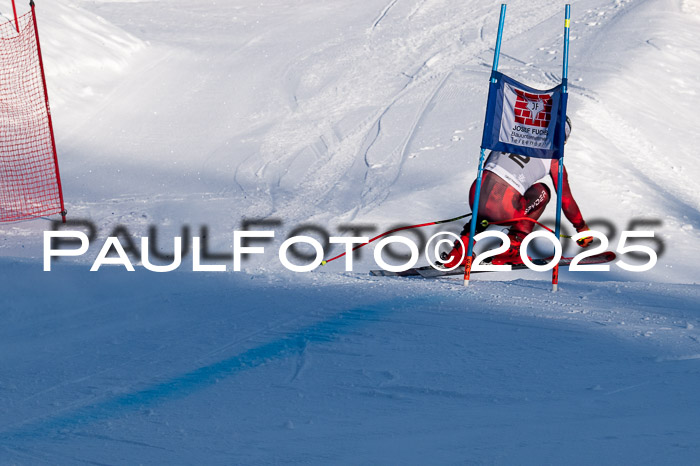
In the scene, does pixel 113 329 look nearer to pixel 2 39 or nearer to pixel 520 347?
pixel 520 347

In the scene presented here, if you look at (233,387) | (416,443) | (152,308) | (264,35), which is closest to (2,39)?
(264,35)

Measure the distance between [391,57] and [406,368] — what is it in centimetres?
1101

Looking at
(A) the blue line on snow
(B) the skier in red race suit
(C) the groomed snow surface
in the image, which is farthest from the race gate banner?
(A) the blue line on snow

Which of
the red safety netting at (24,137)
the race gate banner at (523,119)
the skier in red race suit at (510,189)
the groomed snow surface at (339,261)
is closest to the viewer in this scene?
the groomed snow surface at (339,261)

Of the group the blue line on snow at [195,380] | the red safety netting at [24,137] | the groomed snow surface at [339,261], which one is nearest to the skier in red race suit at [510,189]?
the groomed snow surface at [339,261]

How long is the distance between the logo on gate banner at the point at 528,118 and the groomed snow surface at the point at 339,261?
3.56ft

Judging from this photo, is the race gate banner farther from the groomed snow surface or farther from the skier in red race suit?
the groomed snow surface

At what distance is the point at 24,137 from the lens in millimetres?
12555

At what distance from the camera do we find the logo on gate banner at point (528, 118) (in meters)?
6.16

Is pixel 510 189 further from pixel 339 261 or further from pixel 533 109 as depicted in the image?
pixel 339 261

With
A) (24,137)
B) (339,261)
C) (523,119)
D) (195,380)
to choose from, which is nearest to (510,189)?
(523,119)

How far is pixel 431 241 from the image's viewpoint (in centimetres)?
873

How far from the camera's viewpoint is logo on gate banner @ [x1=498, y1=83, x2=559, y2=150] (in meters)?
6.16

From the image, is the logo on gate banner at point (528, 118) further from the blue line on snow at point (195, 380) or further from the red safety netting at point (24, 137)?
the red safety netting at point (24, 137)
